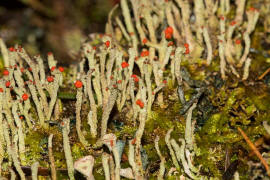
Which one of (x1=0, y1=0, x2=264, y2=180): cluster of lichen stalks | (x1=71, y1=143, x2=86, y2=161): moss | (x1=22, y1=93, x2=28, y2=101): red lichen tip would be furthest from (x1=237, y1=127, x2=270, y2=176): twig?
A: (x1=22, y1=93, x2=28, y2=101): red lichen tip

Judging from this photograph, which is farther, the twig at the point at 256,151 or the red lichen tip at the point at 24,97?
the red lichen tip at the point at 24,97

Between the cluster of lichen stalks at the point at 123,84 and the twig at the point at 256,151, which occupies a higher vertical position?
the cluster of lichen stalks at the point at 123,84

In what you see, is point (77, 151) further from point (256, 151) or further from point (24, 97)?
point (256, 151)

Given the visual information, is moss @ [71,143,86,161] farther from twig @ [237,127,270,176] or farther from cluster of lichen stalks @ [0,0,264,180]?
twig @ [237,127,270,176]

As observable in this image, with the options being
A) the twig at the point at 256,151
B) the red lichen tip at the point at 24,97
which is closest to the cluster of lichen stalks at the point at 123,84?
the red lichen tip at the point at 24,97

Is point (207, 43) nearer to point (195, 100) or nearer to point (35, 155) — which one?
point (195, 100)

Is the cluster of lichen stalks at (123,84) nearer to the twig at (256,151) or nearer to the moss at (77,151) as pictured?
the moss at (77,151)

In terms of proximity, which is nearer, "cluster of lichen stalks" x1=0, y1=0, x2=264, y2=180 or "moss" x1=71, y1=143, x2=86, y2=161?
"cluster of lichen stalks" x1=0, y1=0, x2=264, y2=180

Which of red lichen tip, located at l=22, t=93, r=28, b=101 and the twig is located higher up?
red lichen tip, located at l=22, t=93, r=28, b=101

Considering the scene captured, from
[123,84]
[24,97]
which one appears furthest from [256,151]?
[24,97]
